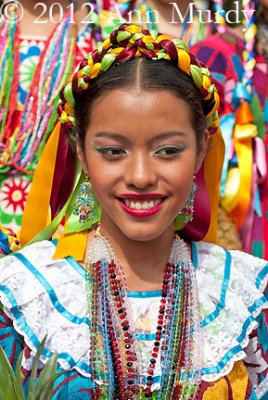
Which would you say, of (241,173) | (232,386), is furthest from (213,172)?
(241,173)

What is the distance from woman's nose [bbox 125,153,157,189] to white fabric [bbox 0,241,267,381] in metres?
0.29

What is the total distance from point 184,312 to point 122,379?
8.6 inches

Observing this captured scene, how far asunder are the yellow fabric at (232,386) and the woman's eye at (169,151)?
0.50m

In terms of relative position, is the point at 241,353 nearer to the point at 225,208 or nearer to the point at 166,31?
the point at 225,208

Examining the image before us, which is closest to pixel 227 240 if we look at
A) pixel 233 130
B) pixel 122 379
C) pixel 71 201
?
pixel 233 130

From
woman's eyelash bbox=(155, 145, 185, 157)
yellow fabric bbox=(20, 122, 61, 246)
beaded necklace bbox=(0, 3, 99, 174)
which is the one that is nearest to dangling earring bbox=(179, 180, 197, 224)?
woman's eyelash bbox=(155, 145, 185, 157)

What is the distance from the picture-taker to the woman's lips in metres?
1.80

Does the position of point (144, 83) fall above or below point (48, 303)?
above

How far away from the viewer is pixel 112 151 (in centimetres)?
180

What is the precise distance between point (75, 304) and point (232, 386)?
38 centimetres

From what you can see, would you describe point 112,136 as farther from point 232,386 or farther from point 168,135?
point 232,386

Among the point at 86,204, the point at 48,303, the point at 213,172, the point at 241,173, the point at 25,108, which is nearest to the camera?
the point at 48,303

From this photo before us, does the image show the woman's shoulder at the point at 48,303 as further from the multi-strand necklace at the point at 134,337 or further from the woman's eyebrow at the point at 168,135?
the woman's eyebrow at the point at 168,135

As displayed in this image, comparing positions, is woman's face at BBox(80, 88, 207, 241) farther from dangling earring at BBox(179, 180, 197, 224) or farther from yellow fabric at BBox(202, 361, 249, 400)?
yellow fabric at BBox(202, 361, 249, 400)
